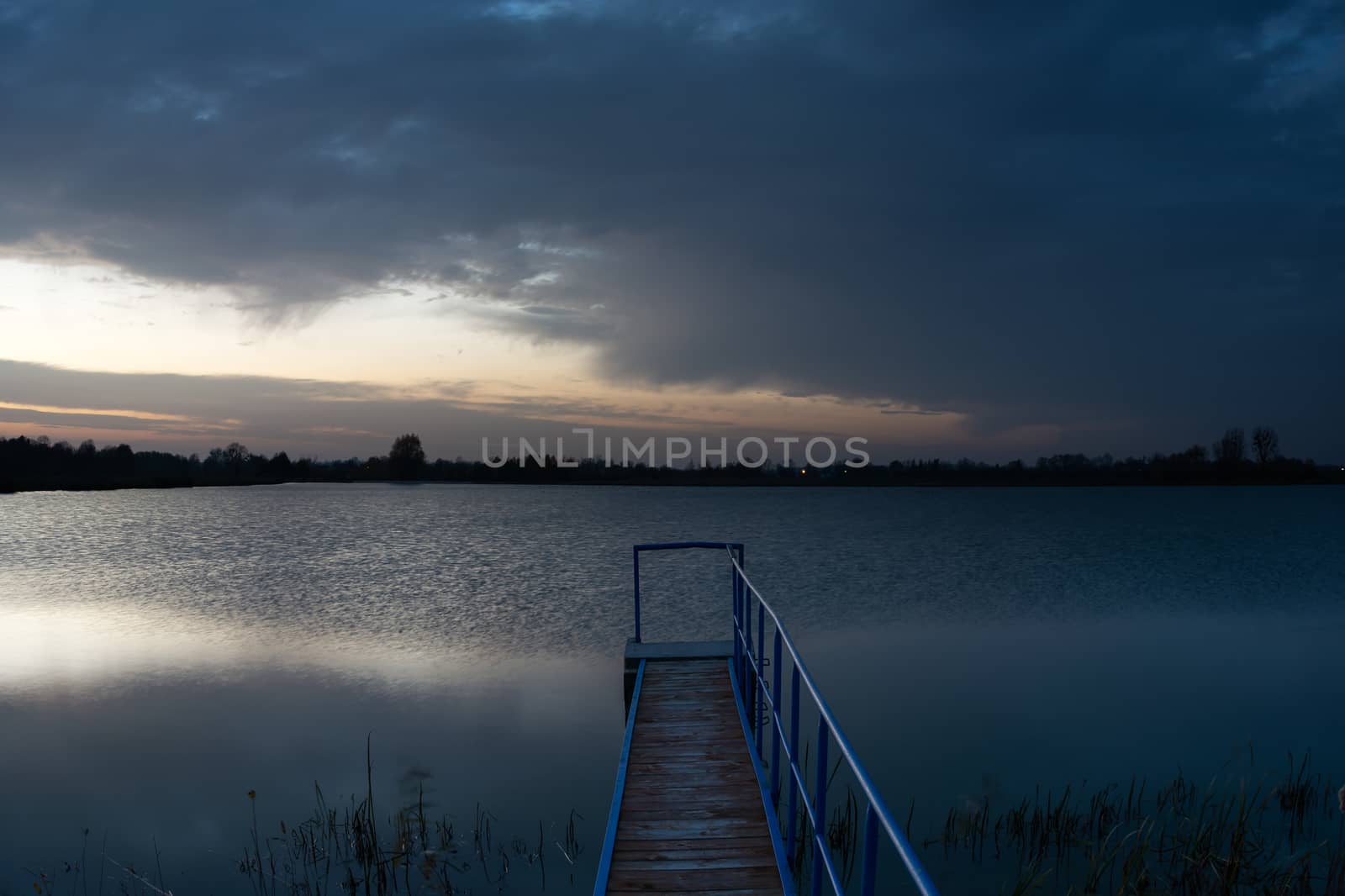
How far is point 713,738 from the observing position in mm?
6254

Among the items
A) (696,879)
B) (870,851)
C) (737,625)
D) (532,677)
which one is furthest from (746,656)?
(532,677)

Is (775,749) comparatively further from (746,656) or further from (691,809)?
(746,656)

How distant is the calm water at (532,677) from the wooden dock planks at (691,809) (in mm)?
1435

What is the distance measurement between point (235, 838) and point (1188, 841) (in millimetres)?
8341

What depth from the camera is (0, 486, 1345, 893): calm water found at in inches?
328

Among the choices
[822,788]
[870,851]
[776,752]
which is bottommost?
[776,752]

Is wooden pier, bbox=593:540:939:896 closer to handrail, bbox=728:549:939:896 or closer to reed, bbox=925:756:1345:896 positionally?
handrail, bbox=728:549:939:896

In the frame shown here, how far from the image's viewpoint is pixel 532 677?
43.1ft

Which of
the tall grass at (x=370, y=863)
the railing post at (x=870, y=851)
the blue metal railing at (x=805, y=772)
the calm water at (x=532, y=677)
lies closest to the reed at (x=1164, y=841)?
the calm water at (x=532, y=677)

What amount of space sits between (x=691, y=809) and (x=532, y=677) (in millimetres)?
8666

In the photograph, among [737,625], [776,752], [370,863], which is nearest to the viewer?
[776,752]

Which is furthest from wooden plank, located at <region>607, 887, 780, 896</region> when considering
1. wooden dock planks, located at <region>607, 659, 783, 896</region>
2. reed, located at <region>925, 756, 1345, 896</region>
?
reed, located at <region>925, 756, 1345, 896</region>

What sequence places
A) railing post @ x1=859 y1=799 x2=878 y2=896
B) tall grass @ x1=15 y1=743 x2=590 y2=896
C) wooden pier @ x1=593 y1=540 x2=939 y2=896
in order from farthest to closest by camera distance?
tall grass @ x1=15 y1=743 x2=590 y2=896
wooden pier @ x1=593 y1=540 x2=939 y2=896
railing post @ x1=859 y1=799 x2=878 y2=896

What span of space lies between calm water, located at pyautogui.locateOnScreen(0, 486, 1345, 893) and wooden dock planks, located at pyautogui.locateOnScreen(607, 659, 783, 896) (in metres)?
1.44
